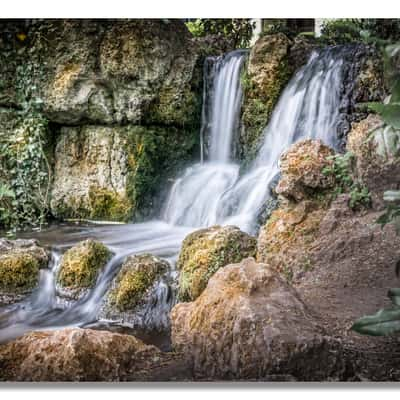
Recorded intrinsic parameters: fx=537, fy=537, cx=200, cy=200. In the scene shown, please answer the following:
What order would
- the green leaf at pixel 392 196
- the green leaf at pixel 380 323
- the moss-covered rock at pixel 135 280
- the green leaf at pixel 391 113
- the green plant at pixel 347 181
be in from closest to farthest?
the green leaf at pixel 391 113
the green leaf at pixel 392 196
the green leaf at pixel 380 323
the green plant at pixel 347 181
the moss-covered rock at pixel 135 280

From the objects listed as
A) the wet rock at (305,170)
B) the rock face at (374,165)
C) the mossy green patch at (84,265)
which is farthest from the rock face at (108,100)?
the rock face at (374,165)

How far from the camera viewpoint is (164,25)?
3.46 meters

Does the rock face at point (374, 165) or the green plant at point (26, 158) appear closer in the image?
the rock face at point (374, 165)

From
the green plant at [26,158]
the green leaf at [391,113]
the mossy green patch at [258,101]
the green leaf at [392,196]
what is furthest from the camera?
the mossy green patch at [258,101]

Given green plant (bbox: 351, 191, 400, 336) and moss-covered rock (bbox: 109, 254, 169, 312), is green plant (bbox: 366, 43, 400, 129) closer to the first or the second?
green plant (bbox: 351, 191, 400, 336)

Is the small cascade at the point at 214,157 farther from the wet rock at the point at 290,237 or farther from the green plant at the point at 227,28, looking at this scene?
the wet rock at the point at 290,237

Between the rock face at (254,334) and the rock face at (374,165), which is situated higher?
the rock face at (374,165)

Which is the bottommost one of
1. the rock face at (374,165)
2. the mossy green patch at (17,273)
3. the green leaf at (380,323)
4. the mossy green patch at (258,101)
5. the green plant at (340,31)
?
the green leaf at (380,323)

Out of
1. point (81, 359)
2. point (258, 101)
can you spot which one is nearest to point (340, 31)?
point (258, 101)

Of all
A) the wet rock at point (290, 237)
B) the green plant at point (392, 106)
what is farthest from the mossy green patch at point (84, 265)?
the green plant at point (392, 106)

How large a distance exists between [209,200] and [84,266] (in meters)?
0.84

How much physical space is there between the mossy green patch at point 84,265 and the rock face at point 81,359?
1.26ft

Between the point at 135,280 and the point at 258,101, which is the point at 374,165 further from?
the point at 135,280

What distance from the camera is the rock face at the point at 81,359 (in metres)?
2.73
